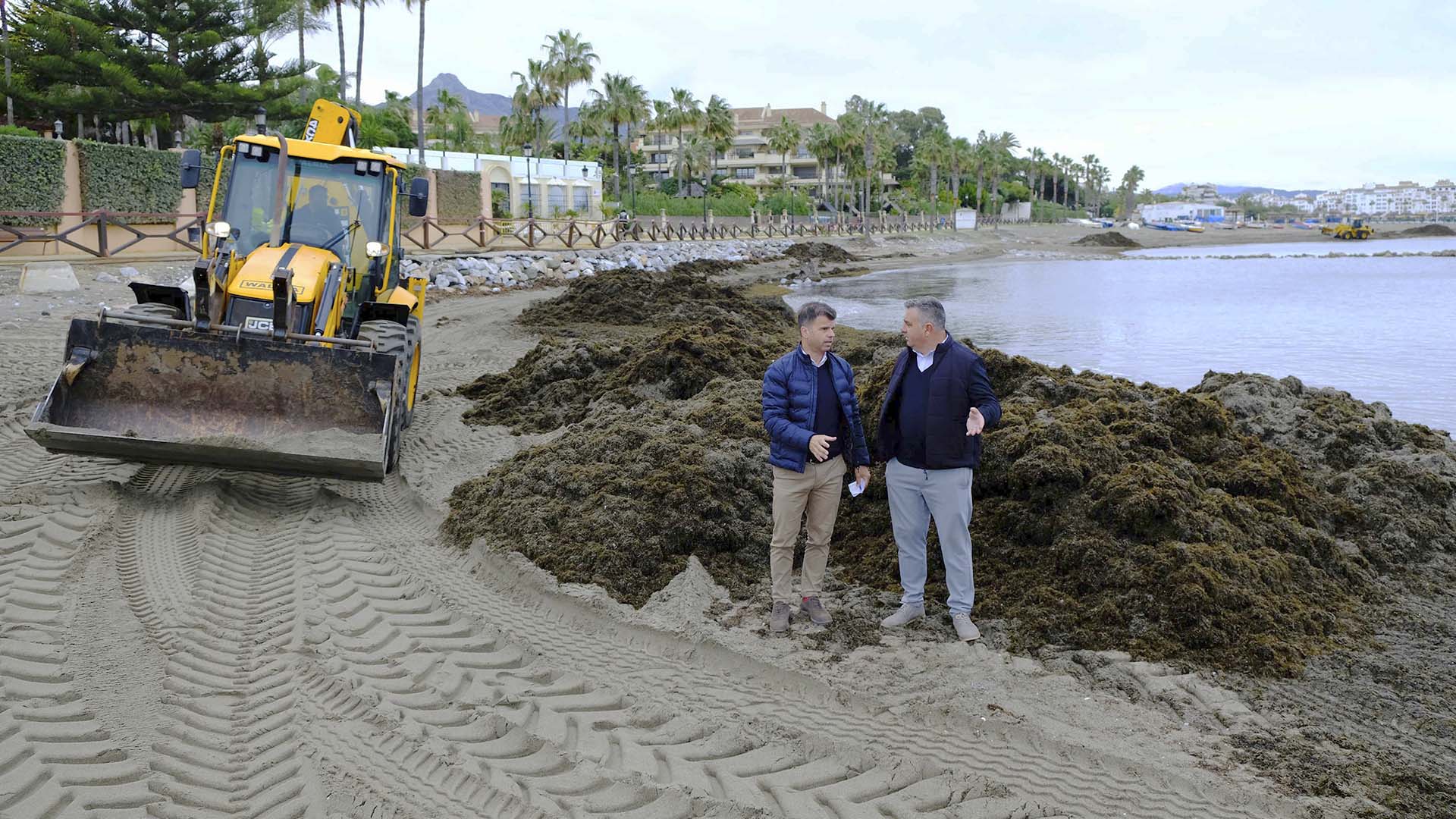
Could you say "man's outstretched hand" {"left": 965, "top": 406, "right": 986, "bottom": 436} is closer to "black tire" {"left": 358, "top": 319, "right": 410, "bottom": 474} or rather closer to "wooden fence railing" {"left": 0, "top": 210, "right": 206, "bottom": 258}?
"black tire" {"left": 358, "top": 319, "right": 410, "bottom": 474}

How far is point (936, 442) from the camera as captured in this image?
547 cm

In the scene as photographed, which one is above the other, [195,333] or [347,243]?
[347,243]

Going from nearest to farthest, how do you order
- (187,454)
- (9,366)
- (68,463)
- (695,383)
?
(187,454) → (68,463) → (695,383) → (9,366)

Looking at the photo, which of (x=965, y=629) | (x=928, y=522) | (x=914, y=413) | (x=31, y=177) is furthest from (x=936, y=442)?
(x=31, y=177)

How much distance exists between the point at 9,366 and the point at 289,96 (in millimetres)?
31654

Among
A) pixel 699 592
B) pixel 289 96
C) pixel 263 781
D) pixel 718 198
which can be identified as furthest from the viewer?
pixel 718 198

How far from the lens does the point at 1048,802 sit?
4.13m

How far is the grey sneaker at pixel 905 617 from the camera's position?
19.1 ft

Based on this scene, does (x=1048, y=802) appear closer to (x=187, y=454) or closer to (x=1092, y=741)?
(x=1092, y=741)

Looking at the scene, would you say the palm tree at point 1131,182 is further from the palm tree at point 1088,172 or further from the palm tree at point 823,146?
the palm tree at point 823,146

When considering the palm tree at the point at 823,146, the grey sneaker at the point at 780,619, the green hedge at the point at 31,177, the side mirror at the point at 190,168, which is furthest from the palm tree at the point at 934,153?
the grey sneaker at the point at 780,619

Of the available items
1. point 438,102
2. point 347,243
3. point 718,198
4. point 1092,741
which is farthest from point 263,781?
point 438,102

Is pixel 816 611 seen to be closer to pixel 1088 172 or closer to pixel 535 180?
pixel 535 180

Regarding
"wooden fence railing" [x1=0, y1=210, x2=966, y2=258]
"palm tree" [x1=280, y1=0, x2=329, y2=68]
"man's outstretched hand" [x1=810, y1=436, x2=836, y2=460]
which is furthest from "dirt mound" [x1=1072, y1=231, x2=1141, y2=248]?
"man's outstretched hand" [x1=810, y1=436, x2=836, y2=460]
